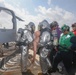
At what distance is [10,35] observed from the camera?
10.7 metres

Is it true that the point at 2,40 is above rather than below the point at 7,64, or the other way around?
above

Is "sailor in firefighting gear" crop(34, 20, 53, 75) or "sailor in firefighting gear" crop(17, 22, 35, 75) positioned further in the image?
"sailor in firefighting gear" crop(17, 22, 35, 75)

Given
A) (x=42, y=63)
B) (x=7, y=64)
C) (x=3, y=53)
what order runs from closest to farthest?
1. (x=42, y=63)
2. (x=7, y=64)
3. (x=3, y=53)

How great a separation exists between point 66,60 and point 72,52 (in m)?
0.34

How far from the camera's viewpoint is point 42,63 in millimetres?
8477

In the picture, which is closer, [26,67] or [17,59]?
[26,67]

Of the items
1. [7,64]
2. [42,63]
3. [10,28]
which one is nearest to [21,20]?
[10,28]

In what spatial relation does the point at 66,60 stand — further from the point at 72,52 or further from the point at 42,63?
the point at 42,63

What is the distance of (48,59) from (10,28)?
2.82 m

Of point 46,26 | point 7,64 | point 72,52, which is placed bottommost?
point 7,64

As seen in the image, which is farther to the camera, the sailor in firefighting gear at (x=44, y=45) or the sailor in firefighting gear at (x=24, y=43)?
the sailor in firefighting gear at (x=24, y=43)

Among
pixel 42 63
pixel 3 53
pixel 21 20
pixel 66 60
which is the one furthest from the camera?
pixel 21 20

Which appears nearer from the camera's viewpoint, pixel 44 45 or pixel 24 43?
pixel 44 45

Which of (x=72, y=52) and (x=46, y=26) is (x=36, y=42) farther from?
(x=72, y=52)
